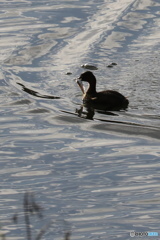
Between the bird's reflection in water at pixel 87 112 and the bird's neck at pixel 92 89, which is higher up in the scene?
the bird's neck at pixel 92 89

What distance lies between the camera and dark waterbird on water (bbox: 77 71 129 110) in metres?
14.1

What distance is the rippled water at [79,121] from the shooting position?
9.27 metres

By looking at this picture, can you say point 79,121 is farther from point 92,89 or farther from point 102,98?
point 92,89

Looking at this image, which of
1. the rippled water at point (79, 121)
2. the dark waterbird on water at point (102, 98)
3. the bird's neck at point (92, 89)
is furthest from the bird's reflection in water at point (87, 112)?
the bird's neck at point (92, 89)

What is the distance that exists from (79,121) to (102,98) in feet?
4.13

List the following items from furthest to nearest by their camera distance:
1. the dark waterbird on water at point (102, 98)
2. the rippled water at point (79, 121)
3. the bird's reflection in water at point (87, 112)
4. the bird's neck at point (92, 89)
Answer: the bird's neck at point (92, 89) < the dark waterbird on water at point (102, 98) < the bird's reflection in water at point (87, 112) < the rippled water at point (79, 121)

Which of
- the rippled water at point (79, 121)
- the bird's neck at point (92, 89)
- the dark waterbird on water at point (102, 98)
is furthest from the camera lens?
the bird's neck at point (92, 89)

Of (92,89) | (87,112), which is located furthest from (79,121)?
(92,89)

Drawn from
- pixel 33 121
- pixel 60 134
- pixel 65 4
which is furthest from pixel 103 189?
pixel 65 4

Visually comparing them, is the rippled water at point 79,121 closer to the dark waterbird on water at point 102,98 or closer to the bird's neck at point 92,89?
the dark waterbird on water at point 102,98

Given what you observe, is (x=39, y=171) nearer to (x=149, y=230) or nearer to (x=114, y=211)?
(x=114, y=211)

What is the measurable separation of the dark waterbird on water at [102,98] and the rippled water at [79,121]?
0.23 metres

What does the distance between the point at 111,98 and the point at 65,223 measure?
582 centimetres

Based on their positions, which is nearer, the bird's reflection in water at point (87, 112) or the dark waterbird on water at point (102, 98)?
the bird's reflection in water at point (87, 112)
